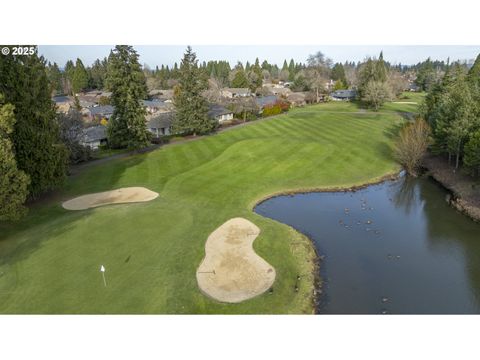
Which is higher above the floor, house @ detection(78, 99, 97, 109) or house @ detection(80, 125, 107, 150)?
house @ detection(78, 99, 97, 109)

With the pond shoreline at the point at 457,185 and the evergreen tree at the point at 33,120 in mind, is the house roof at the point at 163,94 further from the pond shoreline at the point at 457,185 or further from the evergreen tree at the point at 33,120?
the pond shoreline at the point at 457,185

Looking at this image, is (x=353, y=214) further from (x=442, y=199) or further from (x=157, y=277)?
(x=157, y=277)

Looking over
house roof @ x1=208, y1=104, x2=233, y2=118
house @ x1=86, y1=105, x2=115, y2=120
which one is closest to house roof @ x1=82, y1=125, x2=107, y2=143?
house roof @ x1=208, y1=104, x2=233, y2=118

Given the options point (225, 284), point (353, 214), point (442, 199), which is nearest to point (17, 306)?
point (225, 284)

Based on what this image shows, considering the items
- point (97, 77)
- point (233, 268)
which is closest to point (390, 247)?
point (233, 268)

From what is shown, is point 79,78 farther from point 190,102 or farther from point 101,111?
point 190,102

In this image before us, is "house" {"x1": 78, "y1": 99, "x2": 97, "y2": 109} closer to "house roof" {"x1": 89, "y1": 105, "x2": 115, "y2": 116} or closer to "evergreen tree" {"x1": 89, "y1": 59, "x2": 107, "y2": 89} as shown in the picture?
"house roof" {"x1": 89, "y1": 105, "x2": 115, "y2": 116}

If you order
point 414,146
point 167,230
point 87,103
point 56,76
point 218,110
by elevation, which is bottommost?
point 167,230
